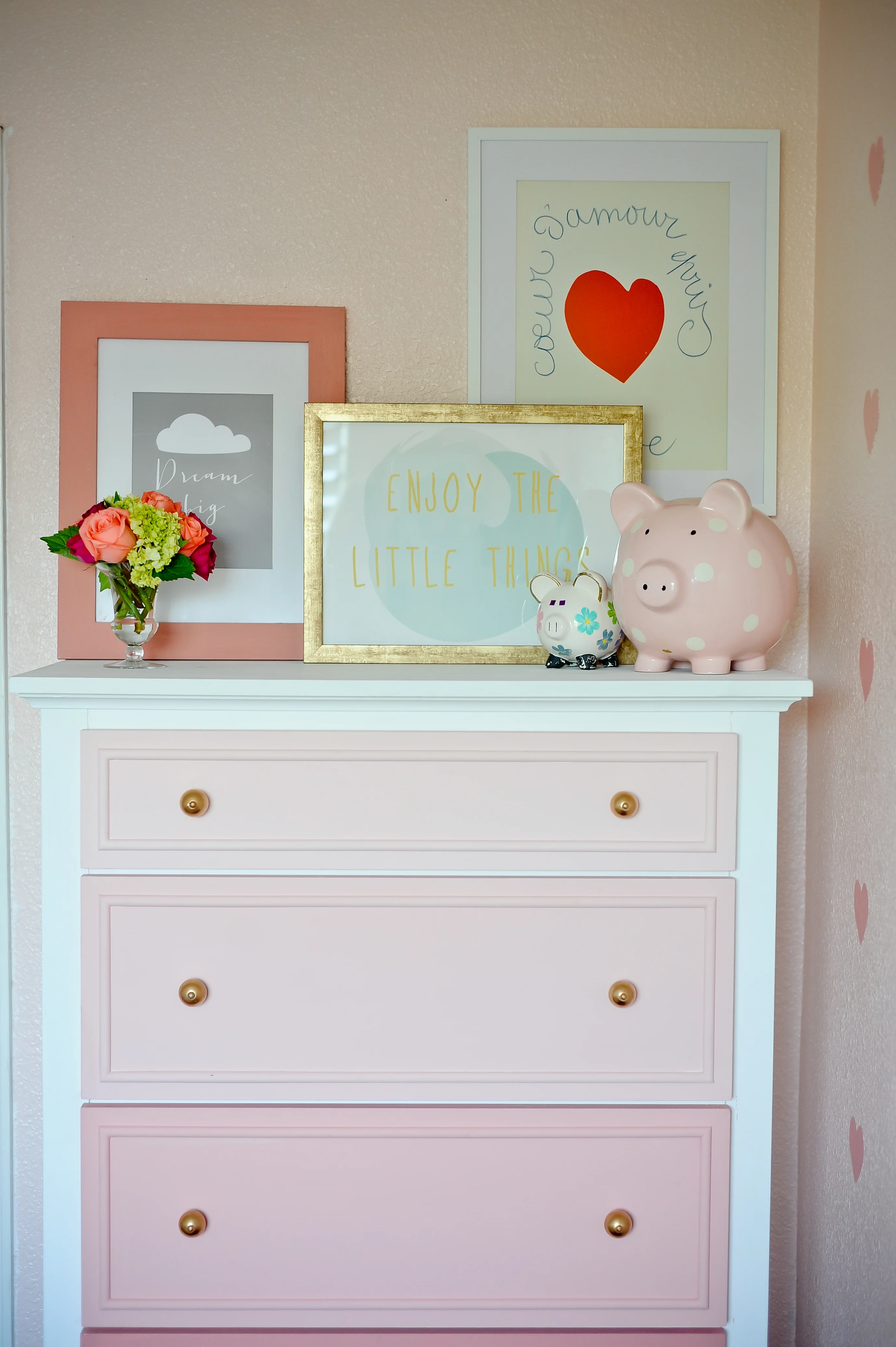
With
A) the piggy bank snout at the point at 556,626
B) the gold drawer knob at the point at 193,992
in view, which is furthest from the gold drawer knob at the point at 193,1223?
the piggy bank snout at the point at 556,626

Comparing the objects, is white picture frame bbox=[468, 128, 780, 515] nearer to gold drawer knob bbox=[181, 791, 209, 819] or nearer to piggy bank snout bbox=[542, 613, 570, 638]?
piggy bank snout bbox=[542, 613, 570, 638]

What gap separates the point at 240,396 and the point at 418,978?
0.96 meters

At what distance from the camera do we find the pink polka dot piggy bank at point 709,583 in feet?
4.13

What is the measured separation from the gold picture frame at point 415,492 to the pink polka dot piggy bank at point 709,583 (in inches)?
9.7

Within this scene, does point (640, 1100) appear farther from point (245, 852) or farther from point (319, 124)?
point (319, 124)

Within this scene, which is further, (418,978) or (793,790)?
(793,790)

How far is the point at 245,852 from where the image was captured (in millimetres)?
1255

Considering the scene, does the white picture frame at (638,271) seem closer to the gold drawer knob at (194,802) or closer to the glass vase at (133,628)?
the glass vase at (133,628)

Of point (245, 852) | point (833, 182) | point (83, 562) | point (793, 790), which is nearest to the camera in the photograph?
point (245, 852)

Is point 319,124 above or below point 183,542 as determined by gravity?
above

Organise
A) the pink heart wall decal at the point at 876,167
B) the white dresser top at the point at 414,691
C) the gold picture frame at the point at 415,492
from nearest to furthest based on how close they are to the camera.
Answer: the white dresser top at the point at 414,691 → the pink heart wall decal at the point at 876,167 → the gold picture frame at the point at 415,492

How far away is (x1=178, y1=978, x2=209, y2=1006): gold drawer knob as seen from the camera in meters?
1.25

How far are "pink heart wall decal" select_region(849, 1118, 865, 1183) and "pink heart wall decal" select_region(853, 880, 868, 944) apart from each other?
0.27 meters

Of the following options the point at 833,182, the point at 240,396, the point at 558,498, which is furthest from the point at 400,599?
the point at 833,182
